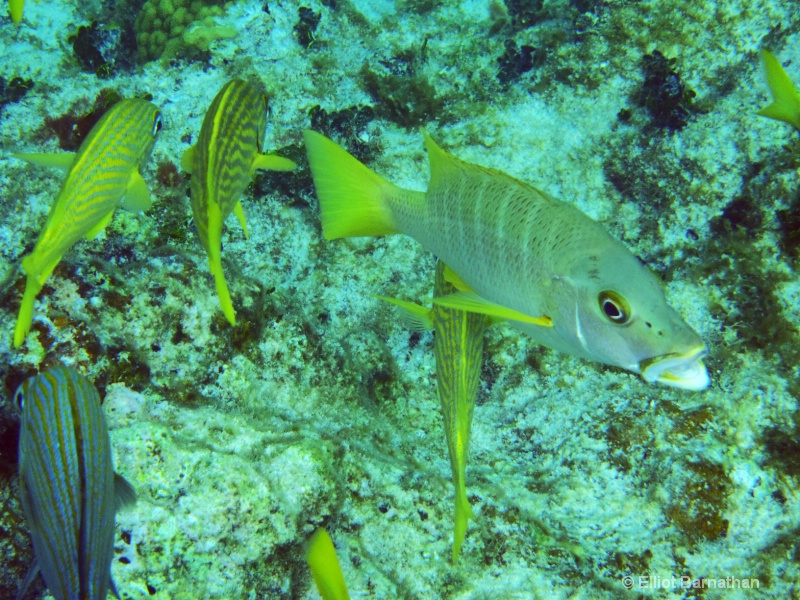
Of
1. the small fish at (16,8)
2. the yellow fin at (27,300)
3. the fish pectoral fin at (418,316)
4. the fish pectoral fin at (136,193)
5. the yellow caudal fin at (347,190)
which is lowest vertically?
the fish pectoral fin at (418,316)

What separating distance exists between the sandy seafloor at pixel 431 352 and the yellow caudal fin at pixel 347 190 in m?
0.95

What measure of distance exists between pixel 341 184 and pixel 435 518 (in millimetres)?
2075

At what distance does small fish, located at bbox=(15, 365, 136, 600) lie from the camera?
160cm

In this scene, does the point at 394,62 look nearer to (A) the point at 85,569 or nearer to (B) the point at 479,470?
(B) the point at 479,470

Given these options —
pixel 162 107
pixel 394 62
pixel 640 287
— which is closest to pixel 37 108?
pixel 162 107

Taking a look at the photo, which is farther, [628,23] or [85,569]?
[628,23]

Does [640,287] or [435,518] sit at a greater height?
[640,287]

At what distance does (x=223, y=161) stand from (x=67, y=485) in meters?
1.59

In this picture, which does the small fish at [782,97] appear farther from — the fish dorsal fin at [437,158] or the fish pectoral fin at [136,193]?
the fish pectoral fin at [136,193]

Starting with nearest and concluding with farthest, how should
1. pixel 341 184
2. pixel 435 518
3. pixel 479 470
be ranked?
pixel 341 184, pixel 435 518, pixel 479 470

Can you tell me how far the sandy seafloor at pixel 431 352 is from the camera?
2.44 m

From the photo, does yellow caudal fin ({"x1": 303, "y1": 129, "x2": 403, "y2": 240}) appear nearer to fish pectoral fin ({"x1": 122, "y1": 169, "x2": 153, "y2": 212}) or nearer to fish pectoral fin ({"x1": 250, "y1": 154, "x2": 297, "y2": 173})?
fish pectoral fin ({"x1": 250, "y1": 154, "x2": 297, "y2": 173})

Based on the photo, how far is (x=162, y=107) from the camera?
4.73m

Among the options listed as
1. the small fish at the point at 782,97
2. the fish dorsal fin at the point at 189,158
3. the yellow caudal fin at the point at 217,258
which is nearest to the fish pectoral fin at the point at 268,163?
the fish dorsal fin at the point at 189,158
